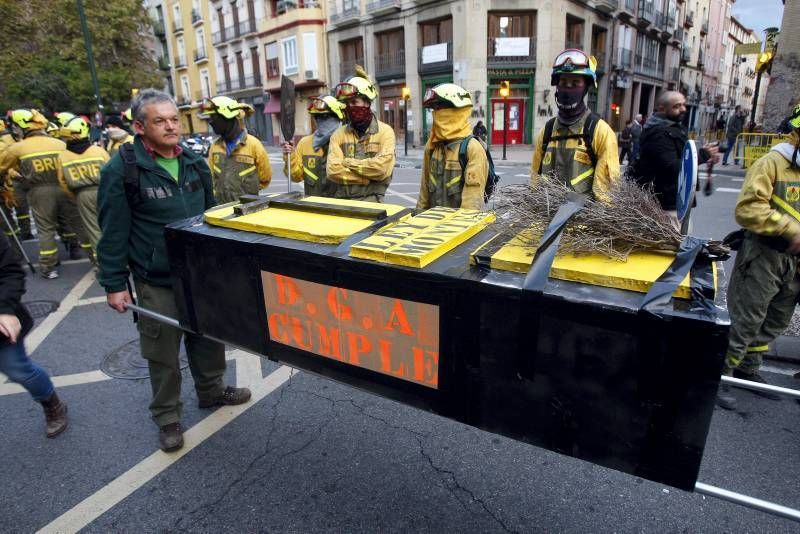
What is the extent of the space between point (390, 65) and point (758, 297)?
1158 inches

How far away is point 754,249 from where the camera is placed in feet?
10.7

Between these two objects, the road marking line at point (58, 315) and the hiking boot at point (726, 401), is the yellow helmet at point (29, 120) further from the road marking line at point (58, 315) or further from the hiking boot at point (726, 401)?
the hiking boot at point (726, 401)

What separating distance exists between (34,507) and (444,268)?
2.62m

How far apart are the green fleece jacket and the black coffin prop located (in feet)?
3.87

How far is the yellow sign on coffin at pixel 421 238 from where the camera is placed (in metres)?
1.79

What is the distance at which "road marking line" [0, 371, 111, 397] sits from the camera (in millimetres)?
3846

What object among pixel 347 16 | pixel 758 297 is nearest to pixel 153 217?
pixel 758 297

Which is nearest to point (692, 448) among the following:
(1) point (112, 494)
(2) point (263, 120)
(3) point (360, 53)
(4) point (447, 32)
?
(1) point (112, 494)

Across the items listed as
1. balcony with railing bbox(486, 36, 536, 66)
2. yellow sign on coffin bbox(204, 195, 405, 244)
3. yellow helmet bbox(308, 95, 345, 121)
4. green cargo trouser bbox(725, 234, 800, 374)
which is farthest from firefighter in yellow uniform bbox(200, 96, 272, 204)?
balcony with railing bbox(486, 36, 536, 66)

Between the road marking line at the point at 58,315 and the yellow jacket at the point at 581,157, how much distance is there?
15.9 feet

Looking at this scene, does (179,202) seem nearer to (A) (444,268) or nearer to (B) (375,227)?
(B) (375,227)

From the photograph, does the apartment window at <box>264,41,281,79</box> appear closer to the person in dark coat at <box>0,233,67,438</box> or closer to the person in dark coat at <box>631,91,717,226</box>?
the person in dark coat at <box>631,91,717,226</box>

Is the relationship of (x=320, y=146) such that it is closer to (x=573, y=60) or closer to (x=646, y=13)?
(x=573, y=60)

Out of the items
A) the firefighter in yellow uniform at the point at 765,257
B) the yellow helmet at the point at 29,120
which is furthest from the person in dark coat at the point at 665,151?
Answer: the yellow helmet at the point at 29,120
